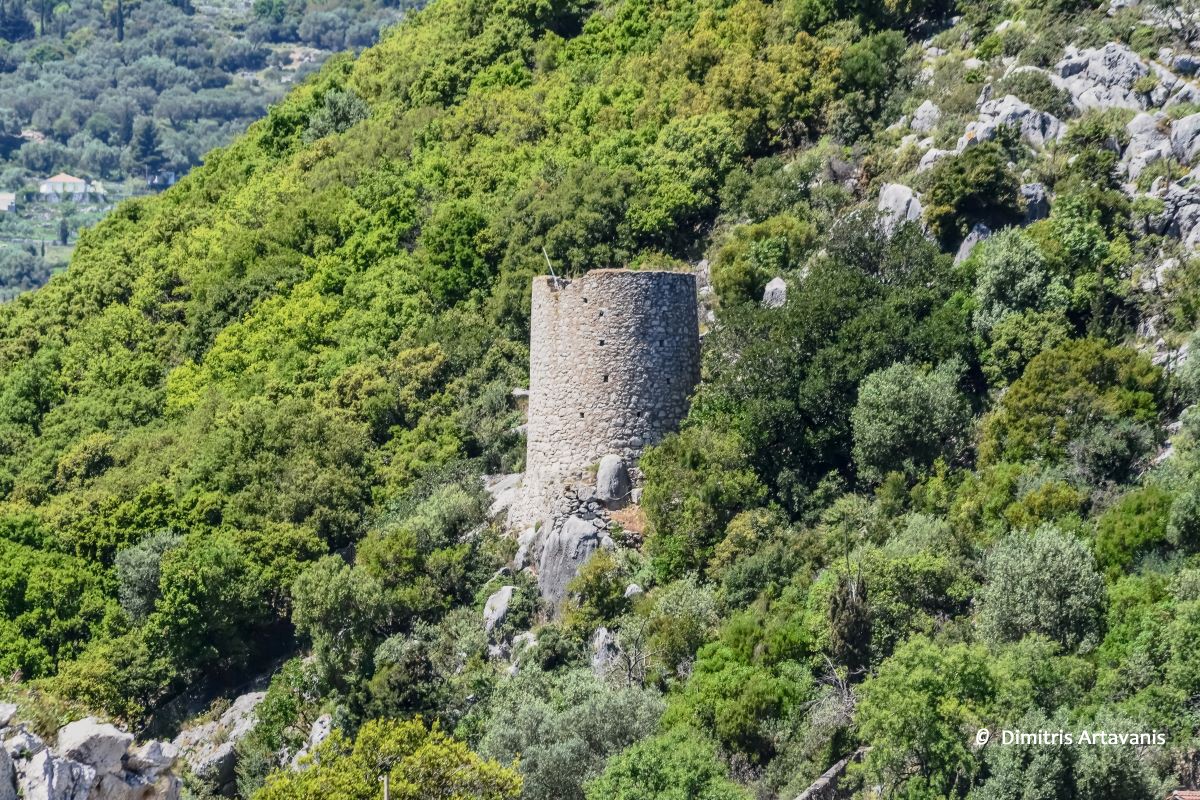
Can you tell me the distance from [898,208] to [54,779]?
24419 millimetres

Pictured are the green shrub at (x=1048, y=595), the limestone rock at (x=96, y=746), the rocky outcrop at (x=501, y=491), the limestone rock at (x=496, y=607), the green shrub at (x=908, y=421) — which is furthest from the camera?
the rocky outcrop at (x=501, y=491)

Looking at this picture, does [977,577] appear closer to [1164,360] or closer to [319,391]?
[1164,360]

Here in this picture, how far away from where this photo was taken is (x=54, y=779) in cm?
3077

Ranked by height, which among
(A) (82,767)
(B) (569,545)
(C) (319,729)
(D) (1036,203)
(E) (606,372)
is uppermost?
(D) (1036,203)

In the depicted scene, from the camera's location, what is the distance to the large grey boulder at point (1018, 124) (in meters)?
46.4

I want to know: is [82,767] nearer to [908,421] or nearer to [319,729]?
[319,729]

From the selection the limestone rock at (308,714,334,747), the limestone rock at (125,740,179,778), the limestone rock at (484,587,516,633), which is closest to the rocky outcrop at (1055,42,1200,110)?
the limestone rock at (484,587,516,633)

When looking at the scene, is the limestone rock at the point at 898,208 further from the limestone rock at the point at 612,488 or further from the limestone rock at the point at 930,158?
the limestone rock at the point at 612,488

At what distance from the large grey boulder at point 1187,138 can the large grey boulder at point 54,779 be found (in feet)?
87.4

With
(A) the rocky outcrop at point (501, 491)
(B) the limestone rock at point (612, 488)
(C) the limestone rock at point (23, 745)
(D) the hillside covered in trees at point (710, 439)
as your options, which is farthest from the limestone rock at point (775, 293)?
(C) the limestone rock at point (23, 745)

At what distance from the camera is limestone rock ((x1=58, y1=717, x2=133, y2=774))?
31.9 m

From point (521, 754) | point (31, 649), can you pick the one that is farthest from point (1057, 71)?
point (31, 649)

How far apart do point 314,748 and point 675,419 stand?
34.5 ft

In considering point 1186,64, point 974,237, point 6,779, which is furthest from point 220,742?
point 1186,64
